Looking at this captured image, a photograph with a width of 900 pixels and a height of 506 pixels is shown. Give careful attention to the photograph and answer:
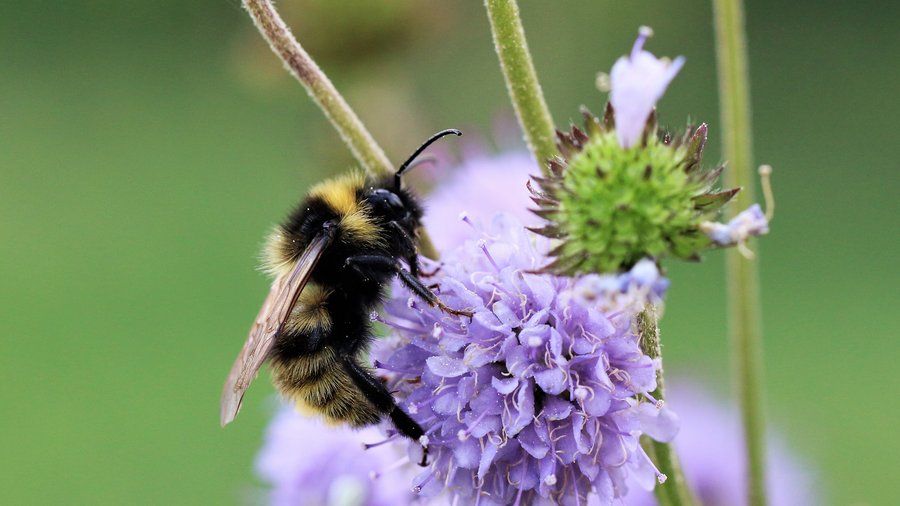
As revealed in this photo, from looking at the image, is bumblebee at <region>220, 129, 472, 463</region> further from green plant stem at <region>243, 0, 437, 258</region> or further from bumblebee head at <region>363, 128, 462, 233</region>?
green plant stem at <region>243, 0, 437, 258</region>

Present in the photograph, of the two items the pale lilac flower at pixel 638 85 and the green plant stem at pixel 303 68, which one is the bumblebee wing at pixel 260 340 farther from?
the pale lilac flower at pixel 638 85

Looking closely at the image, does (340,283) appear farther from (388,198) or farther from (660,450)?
(660,450)

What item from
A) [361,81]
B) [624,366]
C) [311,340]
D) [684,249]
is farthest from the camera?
[361,81]

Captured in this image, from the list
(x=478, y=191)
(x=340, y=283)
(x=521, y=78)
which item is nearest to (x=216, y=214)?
(x=478, y=191)

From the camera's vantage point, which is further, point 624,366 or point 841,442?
point 841,442

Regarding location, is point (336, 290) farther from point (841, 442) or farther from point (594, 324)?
point (841, 442)

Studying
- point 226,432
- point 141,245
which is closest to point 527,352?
point 226,432

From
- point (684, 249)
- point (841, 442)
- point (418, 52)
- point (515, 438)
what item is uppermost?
point (418, 52)
